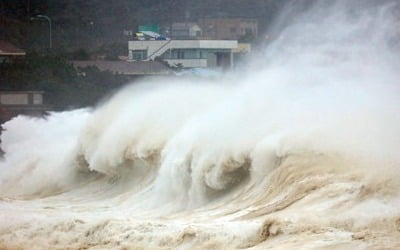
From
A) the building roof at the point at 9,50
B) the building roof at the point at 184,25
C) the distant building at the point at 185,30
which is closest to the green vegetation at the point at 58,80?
the building roof at the point at 9,50

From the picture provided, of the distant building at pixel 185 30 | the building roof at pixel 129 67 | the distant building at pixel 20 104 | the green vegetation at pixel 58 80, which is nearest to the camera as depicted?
the distant building at pixel 20 104

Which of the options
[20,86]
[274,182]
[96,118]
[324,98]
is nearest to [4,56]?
[20,86]

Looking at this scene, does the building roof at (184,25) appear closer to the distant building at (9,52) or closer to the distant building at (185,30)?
the distant building at (185,30)

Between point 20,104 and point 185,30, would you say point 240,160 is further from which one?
point 185,30

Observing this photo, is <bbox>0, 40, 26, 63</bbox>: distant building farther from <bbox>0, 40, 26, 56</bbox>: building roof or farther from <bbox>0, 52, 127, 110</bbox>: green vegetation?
<bbox>0, 52, 127, 110</bbox>: green vegetation

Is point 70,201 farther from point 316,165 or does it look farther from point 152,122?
point 316,165

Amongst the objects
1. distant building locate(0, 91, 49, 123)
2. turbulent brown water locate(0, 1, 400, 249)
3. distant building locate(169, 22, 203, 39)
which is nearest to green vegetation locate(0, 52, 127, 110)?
distant building locate(0, 91, 49, 123)
